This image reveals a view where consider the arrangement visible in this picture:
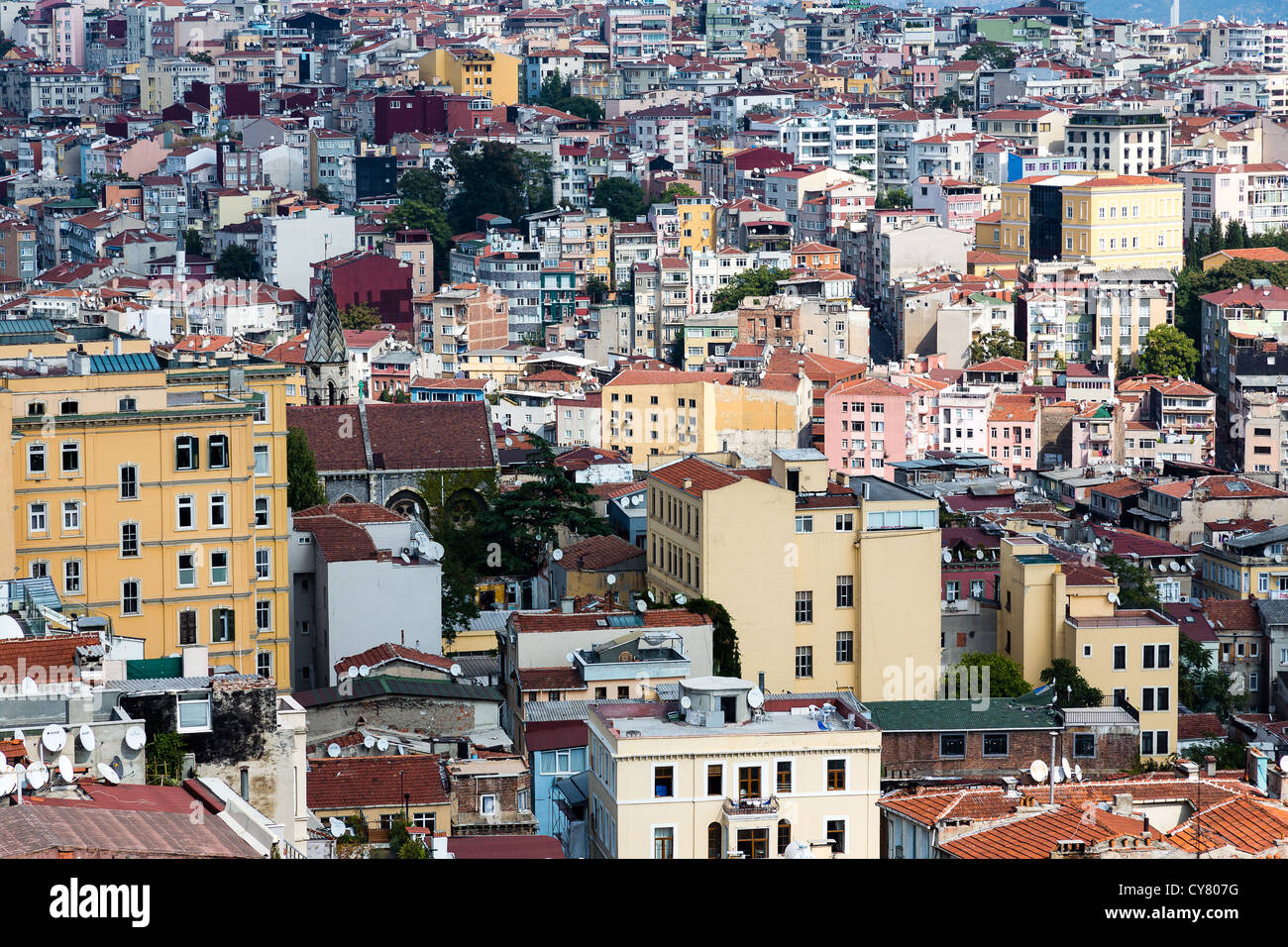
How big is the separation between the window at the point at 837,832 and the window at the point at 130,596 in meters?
5.47

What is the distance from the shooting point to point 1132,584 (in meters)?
22.9

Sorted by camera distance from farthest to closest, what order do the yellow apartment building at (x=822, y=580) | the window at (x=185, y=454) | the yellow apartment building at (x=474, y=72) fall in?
the yellow apartment building at (x=474, y=72) → the yellow apartment building at (x=822, y=580) → the window at (x=185, y=454)

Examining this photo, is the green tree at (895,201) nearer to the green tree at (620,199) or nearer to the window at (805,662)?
the green tree at (620,199)

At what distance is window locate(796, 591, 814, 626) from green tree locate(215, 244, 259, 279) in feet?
107

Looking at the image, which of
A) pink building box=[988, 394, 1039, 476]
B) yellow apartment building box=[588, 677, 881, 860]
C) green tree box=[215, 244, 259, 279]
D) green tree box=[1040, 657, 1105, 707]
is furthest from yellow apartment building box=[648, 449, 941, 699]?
green tree box=[215, 244, 259, 279]

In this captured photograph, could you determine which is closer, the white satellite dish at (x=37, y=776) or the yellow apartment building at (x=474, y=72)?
the white satellite dish at (x=37, y=776)

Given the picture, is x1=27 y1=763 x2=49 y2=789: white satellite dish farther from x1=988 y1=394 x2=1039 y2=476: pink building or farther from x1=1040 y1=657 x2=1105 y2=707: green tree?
x1=988 y1=394 x2=1039 y2=476: pink building

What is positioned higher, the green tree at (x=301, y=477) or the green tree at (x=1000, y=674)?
the green tree at (x=301, y=477)

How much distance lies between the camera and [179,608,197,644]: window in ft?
47.6

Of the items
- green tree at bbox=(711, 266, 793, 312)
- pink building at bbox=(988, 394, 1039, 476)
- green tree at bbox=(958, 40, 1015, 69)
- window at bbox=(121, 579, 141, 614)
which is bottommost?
pink building at bbox=(988, 394, 1039, 476)

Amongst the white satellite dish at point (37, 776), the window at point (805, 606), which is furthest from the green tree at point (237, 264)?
the white satellite dish at point (37, 776)

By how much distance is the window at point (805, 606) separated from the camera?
17266 mm

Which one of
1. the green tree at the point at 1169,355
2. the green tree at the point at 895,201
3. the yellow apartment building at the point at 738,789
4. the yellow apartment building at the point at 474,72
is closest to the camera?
the yellow apartment building at the point at 738,789

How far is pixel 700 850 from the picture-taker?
408 inches
